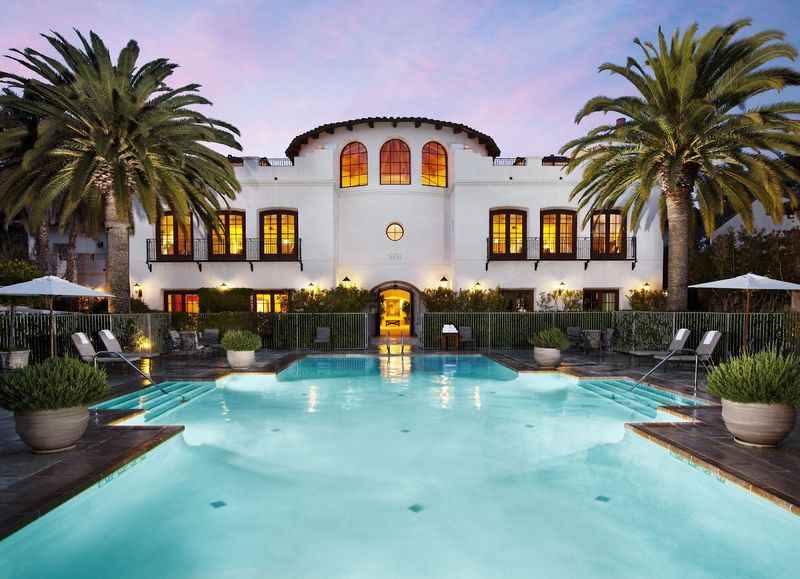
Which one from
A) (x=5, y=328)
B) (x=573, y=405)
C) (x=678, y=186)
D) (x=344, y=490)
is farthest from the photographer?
(x=678, y=186)

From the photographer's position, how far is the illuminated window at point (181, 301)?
21.7 meters

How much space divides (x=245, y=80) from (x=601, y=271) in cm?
2657

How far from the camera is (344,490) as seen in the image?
579cm

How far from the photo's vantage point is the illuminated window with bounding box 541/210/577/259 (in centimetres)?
2181

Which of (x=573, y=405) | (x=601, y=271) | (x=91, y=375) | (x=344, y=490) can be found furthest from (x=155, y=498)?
(x=601, y=271)

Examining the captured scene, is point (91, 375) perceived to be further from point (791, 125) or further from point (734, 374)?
point (791, 125)

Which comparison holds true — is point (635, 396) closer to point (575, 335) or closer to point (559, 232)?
point (575, 335)

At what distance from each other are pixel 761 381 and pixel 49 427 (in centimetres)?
817

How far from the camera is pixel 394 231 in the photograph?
21.9m

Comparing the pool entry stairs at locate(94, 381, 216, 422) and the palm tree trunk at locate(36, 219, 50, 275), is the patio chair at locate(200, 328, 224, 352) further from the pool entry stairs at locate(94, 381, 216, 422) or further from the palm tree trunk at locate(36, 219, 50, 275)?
the palm tree trunk at locate(36, 219, 50, 275)

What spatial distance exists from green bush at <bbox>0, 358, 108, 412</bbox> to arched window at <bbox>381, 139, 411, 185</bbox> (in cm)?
1793

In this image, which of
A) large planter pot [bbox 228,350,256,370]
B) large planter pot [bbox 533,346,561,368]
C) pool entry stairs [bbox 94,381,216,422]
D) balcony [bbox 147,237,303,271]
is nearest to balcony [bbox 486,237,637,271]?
large planter pot [bbox 533,346,561,368]

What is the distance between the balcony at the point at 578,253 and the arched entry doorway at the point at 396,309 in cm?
409

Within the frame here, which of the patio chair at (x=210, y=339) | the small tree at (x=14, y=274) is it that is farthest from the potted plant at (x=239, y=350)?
the small tree at (x=14, y=274)
